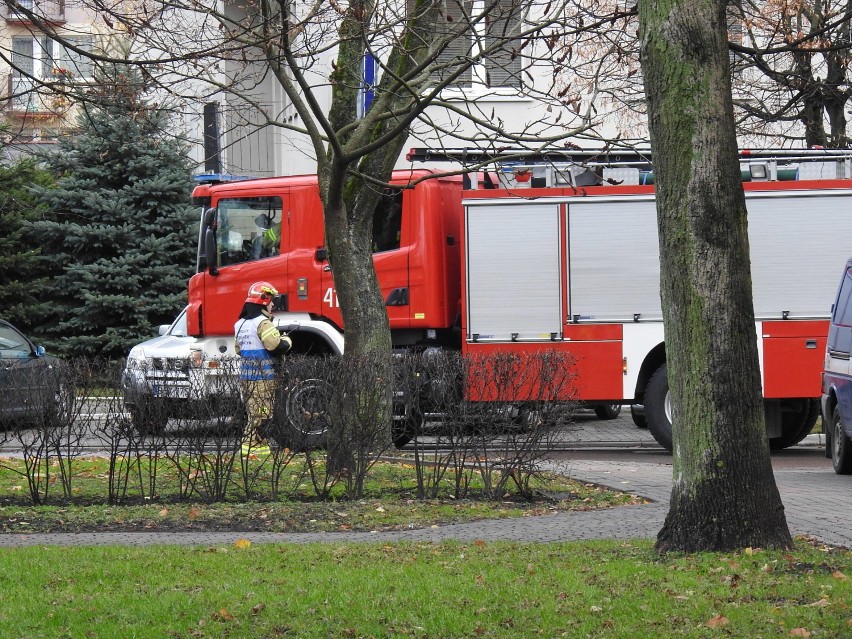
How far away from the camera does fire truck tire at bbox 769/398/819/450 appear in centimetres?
1466

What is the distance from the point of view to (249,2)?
1125cm

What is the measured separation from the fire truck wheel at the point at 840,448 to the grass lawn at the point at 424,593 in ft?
16.5

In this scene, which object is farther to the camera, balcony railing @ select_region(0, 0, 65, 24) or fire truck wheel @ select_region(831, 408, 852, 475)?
fire truck wheel @ select_region(831, 408, 852, 475)

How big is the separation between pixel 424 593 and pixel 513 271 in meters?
8.68

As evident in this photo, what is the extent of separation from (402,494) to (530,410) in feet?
4.00

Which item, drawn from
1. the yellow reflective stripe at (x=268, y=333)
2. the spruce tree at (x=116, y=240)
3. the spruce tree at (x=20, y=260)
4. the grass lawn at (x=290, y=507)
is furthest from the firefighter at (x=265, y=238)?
the spruce tree at (x=20, y=260)

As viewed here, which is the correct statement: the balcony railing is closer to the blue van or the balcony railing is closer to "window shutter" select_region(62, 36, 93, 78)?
"window shutter" select_region(62, 36, 93, 78)

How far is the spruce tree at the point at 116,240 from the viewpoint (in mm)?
24641

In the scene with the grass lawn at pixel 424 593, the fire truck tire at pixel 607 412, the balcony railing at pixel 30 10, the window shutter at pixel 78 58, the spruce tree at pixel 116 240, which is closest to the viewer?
the grass lawn at pixel 424 593

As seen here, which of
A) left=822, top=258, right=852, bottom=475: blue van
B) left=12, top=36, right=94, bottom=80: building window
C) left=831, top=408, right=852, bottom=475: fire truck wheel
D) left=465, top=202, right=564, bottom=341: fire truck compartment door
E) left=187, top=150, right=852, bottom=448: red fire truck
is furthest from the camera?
left=465, top=202, right=564, bottom=341: fire truck compartment door

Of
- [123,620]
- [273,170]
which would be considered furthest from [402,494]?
[273,170]

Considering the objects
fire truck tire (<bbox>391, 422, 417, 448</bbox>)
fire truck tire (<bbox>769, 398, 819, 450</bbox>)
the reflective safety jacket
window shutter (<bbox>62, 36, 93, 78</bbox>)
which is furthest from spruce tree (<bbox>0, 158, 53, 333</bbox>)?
fire truck tire (<bbox>391, 422, 417, 448</bbox>)

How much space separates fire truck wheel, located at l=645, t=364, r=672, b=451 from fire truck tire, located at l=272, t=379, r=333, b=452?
17.5ft

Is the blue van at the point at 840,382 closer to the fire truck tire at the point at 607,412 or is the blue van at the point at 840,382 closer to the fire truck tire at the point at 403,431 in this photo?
the fire truck tire at the point at 403,431
